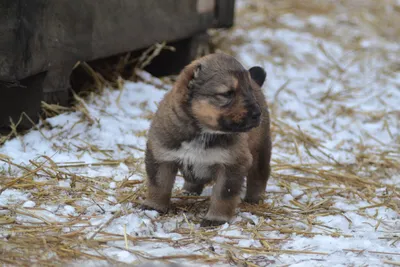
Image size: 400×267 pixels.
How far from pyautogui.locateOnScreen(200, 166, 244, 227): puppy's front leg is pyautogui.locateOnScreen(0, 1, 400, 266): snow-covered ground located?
117 mm

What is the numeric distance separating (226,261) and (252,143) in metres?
1.33

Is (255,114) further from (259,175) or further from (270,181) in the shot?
(270,181)

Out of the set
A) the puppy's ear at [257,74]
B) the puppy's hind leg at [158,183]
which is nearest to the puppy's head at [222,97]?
the puppy's hind leg at [158,183]

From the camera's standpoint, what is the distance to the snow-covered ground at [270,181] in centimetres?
449

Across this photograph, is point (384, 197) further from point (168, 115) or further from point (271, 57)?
point (271, 57)

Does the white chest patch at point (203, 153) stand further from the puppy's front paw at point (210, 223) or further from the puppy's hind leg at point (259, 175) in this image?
the puppy's hind leg at point (259, 175)

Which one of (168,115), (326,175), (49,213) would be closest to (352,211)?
(326,175)

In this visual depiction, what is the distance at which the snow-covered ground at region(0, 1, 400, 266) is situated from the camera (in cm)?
449

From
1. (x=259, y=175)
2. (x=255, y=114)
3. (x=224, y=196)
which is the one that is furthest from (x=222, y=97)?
(x=259, y=175)

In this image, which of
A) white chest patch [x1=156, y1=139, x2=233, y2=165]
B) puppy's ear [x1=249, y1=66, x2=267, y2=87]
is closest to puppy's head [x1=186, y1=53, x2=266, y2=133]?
white chest patch [x1=156, y1=139, x2=233, y2=165]

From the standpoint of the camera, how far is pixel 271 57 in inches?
414

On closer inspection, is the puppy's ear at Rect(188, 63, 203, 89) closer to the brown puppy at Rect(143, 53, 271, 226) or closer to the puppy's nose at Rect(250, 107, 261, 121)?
the brown puppy at Rect(143, 53, 271, 226)

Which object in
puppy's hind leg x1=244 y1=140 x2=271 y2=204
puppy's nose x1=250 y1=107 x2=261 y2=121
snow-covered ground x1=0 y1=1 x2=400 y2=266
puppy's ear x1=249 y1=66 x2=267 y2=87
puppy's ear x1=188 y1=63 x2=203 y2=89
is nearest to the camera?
snow-covered ground x1=0 y1=1 x2=400 y2=266

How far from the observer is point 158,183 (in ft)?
16.9
